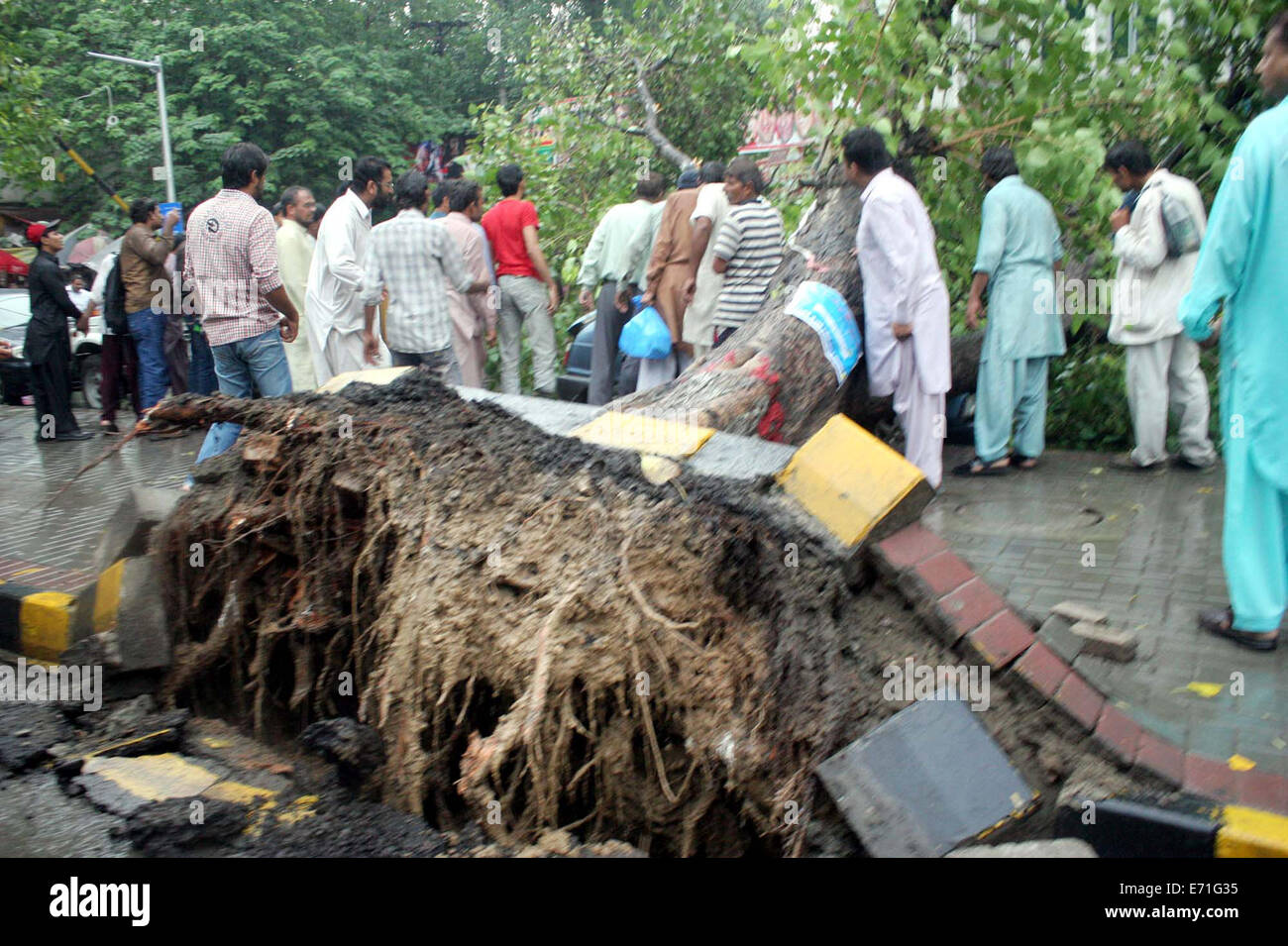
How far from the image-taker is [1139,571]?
487cm

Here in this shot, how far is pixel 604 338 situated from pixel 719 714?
5.72 meters

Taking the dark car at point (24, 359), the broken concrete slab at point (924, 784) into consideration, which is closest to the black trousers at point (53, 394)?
the dark car at point (24, 359)

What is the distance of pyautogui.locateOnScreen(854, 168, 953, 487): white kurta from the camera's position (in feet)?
18.3

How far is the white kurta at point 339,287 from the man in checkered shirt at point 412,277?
0.09 metres

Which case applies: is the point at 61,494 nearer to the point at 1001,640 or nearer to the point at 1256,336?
the point at 1001,640

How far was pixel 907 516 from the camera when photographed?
362 centimetres

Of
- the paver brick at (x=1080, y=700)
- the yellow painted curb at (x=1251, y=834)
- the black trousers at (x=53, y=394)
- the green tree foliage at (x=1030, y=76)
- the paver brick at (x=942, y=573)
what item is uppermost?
the green tree foliage at (x=1030, y=76)

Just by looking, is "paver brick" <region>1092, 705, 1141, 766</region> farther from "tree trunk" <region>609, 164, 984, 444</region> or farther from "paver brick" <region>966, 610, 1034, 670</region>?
"tree trunk" <region>609, 164, 984, 444</region>

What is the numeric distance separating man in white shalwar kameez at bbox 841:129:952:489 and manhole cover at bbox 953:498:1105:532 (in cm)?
37

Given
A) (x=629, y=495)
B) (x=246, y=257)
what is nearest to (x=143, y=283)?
(x=246, y=257)

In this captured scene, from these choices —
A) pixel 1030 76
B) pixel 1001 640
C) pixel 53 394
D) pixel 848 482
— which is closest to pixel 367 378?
pixel 848 482

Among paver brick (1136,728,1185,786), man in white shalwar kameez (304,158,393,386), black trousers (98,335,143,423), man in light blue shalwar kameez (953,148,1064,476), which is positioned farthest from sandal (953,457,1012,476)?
black trousers (98,335,143,423)

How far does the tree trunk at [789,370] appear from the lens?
4.85 m

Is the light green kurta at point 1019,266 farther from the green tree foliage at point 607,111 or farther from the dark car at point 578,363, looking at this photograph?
the green tree foliage at point 607,111
